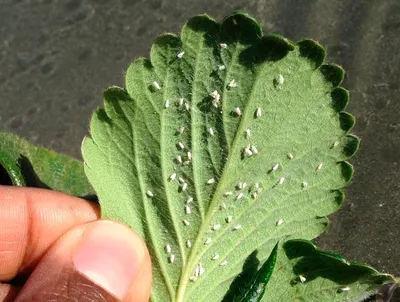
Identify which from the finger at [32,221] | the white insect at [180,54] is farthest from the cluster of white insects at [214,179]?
the finger at [32,221]

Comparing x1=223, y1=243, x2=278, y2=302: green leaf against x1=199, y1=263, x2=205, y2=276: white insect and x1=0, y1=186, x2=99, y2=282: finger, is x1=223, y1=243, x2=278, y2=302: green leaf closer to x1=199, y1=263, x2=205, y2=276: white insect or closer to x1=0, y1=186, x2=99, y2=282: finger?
x1=199, y1=263, x2=205, y2=276: white insect

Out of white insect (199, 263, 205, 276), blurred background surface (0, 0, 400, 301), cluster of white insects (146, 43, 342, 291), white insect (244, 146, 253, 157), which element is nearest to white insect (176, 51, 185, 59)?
cluster of white insects (146, 43, 342, 291)

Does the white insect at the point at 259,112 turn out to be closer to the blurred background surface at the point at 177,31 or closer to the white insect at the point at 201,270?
the white insect at the point at 201,270

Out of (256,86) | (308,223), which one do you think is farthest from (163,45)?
(308,223)

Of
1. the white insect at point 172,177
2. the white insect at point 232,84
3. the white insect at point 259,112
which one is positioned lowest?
the white insect at point 172,177

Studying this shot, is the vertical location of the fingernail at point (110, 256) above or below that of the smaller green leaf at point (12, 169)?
below

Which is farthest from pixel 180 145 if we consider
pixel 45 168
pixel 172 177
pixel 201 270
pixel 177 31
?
pixel 177 31

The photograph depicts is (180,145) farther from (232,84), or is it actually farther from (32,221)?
(32,221)

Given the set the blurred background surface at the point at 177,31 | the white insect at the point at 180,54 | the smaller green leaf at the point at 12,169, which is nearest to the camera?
the white insect at the point at 180,54
